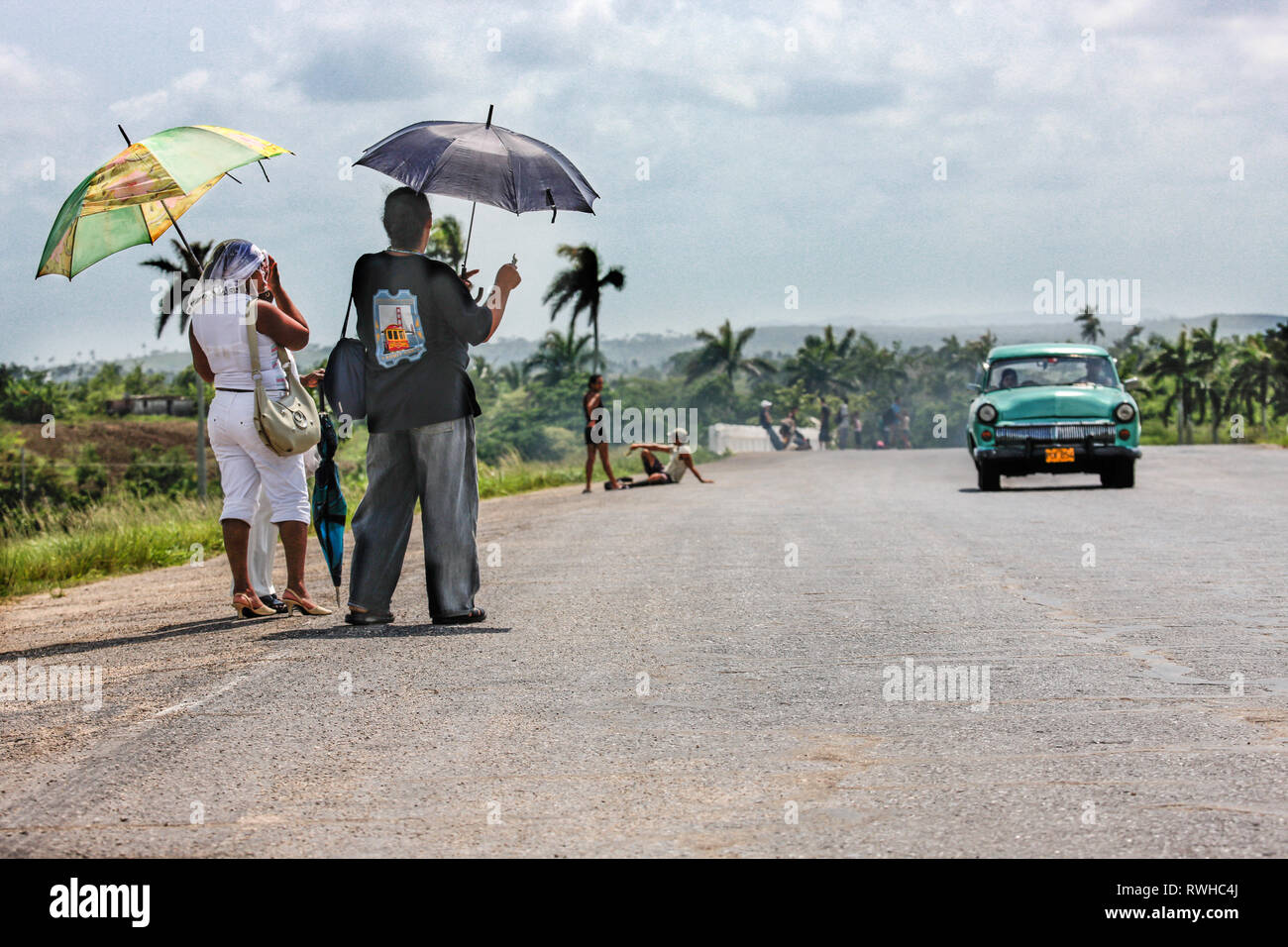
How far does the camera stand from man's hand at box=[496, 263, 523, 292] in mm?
7633

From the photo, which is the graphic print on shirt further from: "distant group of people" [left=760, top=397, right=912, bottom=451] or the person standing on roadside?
"distant group of people" [left=760, top=397, right=912, bottom=451]

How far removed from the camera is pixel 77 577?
1216 cm

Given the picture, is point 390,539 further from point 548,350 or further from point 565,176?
point 548,350

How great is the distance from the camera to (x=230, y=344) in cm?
757

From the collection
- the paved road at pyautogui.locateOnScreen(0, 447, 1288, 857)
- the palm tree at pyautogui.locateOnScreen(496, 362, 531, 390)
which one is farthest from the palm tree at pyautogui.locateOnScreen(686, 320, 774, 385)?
the paved road at pyautogui.locateOnScreen(0, 447, 1288, 857)

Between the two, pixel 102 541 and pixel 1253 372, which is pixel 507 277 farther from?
pixel 1253 372

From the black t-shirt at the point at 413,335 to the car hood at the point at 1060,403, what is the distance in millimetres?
12529

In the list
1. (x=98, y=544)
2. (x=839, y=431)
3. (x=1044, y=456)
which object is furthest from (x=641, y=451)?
(x=839, y=431)

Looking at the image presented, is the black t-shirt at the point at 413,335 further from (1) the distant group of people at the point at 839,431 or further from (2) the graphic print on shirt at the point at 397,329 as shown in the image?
(1) the distant group of people at the point at 839,431

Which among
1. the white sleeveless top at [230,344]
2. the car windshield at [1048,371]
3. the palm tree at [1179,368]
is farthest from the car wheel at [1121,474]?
the palm tree at [1179,368]

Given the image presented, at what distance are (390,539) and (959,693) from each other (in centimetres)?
341

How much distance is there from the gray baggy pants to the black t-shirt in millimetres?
130

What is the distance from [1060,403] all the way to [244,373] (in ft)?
44.0

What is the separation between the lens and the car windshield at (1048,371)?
19.5 meters
